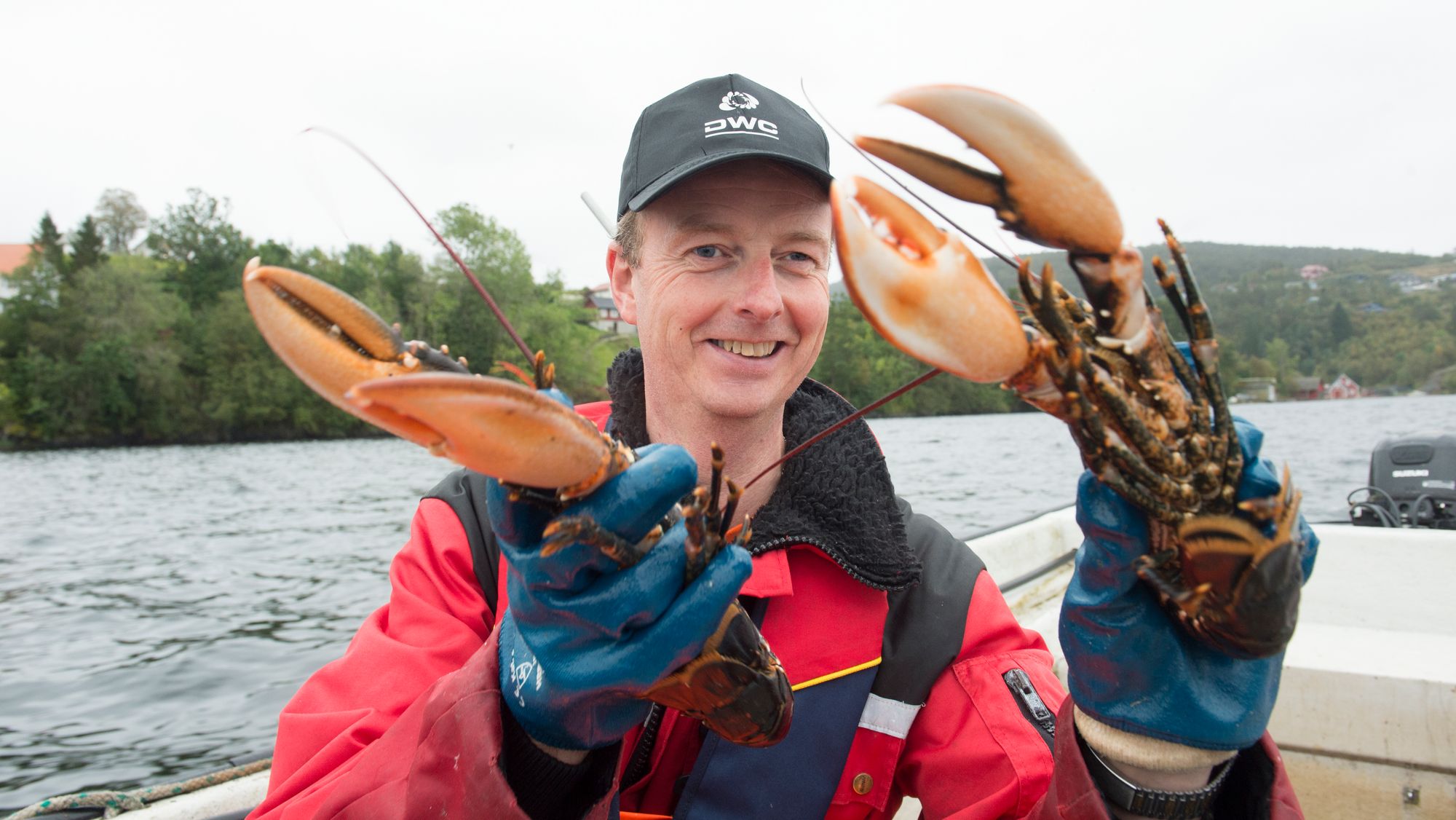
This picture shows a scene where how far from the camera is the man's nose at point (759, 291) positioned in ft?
7.45

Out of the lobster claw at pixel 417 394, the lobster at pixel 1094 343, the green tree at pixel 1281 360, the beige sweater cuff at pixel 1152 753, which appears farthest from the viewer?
the green tree at pixel 1281 360

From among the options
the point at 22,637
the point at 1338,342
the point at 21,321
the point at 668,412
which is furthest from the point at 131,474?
the point at 1338,342

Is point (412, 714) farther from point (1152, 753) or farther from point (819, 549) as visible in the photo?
point (1152, 753)

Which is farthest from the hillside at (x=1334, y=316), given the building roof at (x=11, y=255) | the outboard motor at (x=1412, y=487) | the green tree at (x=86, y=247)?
the building roof at (x=11, y=255)

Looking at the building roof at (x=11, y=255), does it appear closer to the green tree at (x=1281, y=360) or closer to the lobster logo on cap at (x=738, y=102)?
the lobster logo on cap at (x=738, y=102)

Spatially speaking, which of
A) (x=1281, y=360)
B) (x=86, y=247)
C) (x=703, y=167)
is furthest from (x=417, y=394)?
(x=86, y=247)

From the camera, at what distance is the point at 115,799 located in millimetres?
2922

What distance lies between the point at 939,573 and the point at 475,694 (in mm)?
1433

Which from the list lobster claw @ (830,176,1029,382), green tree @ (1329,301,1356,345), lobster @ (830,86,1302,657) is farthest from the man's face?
green tree @ (1329,301,1356,345)

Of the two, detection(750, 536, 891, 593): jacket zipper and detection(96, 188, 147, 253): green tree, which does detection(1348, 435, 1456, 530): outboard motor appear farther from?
detection(96, 188, 147, 253): green tree

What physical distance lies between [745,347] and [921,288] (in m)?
1.15

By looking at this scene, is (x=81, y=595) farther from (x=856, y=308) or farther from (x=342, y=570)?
(x=856, y=308)

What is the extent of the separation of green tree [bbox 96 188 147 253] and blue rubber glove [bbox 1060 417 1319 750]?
85.1m

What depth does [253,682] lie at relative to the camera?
8.76 m
